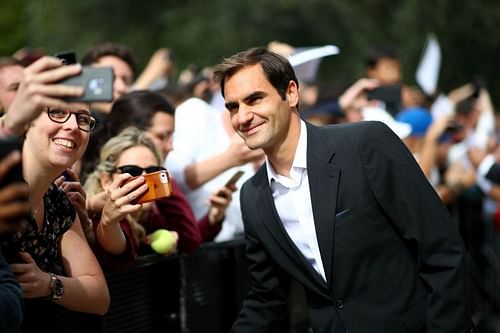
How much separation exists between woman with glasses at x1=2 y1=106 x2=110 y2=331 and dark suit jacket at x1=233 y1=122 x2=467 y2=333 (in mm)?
1129

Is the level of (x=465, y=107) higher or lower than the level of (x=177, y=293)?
lower

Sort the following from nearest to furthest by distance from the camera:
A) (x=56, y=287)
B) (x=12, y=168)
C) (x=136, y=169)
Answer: (x=12, y=168)
(x=56, y=287)
(x=136, y=169)

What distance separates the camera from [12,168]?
326 cm

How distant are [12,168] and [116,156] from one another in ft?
9.06

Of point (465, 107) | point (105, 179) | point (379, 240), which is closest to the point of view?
point (379, 240)

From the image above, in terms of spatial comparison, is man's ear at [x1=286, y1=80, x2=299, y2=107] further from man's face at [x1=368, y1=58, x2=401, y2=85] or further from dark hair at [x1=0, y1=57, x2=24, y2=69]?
man's face at [x1=368, y1=58, x2=401, y2=85]

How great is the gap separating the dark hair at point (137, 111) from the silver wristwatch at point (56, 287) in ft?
7.56

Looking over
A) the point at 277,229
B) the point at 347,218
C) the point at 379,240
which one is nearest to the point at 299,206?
the point at 277,229

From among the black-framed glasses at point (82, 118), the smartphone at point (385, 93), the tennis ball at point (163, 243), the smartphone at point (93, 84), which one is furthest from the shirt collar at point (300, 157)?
the smartphone at point (385, 93)

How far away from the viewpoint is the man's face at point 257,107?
17.5 ft

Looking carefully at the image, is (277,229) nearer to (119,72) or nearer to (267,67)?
(267,67)

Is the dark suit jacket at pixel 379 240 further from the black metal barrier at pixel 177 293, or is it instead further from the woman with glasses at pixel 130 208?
the black metal barrier at pixel 177 293

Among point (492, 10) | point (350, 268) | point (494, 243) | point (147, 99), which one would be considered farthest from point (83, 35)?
point (350, 268)

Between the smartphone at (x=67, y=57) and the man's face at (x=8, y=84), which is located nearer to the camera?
the smartphone at (x=67, y=57)
